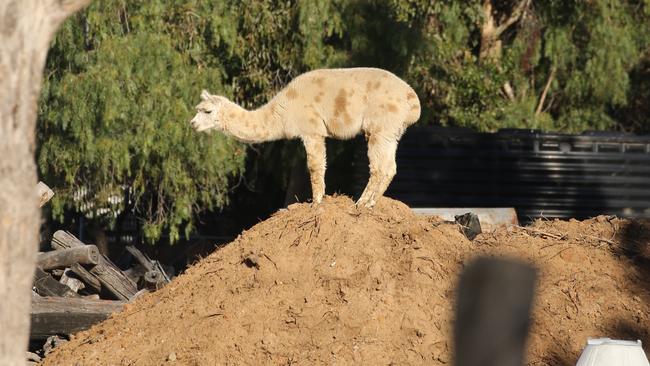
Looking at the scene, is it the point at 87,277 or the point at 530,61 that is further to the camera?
the point at 530,61

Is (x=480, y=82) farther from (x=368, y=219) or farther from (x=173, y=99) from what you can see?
(x=368, y=219)

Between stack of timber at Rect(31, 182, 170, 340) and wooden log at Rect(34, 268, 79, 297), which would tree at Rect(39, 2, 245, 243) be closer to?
stack of timber at Rect(31, 182, 170, 340)

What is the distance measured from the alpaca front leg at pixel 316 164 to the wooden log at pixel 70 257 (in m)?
3.13

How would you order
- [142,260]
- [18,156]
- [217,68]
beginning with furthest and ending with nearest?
1. [217,68]
2. [142,260]
3. [18,156]

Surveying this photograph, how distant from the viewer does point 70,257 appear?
551 inches

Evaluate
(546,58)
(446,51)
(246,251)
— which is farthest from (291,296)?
(546,58)

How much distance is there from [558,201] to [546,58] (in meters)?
8.15

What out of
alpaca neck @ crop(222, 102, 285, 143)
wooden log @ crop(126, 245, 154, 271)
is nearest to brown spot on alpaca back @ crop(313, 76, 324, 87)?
alpaca neck @ crop(222, 102, 285, 143)

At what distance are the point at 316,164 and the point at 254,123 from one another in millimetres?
1230

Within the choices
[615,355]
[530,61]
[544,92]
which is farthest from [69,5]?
[544,92]

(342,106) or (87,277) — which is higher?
(342,106)

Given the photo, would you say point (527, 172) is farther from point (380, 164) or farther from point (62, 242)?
point (62, 242)

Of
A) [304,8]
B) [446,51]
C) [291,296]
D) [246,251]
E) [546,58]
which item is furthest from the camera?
[546,58]

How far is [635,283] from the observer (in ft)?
34.7
